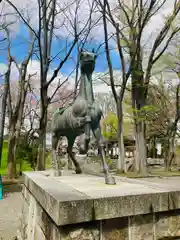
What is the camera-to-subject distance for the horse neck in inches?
136

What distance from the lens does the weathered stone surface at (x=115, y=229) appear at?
86.3 inches

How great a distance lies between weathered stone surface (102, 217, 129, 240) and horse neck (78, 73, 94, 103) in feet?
5.52

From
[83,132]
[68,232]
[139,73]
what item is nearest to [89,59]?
[83,132]

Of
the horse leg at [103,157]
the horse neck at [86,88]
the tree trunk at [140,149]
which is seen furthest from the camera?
the tree trunk at [140,149]

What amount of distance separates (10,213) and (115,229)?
553 centimetres

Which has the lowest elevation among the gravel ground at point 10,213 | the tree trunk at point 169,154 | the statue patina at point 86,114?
the gravel ground at point 10,213

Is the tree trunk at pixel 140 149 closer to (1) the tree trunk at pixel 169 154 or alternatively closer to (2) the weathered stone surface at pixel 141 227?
(1) the tree trunk at pixel 169 154

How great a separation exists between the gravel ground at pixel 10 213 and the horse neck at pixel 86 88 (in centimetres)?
342

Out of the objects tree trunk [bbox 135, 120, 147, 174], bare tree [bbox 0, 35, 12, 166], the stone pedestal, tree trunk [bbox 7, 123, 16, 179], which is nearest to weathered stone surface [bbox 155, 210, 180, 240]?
the stone pedestal

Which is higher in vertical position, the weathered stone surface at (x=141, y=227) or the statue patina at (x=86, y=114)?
the statue patina at (x=86, y=114)

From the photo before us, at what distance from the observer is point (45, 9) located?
1019 cm

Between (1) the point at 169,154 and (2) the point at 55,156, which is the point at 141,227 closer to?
(2) the point at 55,156

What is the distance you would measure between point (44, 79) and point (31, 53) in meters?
3.69

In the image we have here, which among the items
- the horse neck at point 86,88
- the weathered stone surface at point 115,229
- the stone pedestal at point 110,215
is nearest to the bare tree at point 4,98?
the horse neck at point 86,88
